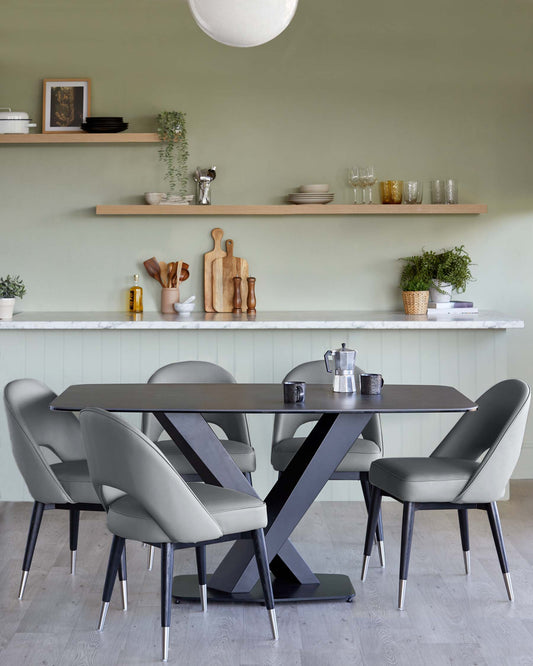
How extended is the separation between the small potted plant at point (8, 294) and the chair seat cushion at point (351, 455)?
1.70 meters

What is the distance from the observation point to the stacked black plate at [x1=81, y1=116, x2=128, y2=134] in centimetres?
493

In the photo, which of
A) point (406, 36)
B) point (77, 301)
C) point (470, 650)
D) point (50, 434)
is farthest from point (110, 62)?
point (470, 650)

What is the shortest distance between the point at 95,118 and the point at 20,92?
536 mm

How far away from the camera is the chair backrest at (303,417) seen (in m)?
3.94

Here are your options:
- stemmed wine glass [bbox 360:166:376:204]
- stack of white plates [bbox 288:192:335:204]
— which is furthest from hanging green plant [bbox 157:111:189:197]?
stemmed wine glass [bbox 360:166:376:204]

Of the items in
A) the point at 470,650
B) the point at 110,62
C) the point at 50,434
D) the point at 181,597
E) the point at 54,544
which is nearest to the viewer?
the point at 470,650

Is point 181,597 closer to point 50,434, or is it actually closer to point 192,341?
point 50,434

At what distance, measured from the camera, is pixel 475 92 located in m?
5.11

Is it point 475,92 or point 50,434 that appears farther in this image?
point 475,92

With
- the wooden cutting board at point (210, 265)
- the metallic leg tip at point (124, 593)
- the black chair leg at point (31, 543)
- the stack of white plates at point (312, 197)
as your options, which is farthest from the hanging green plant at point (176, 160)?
the metallic leg tip at point (124, 593)

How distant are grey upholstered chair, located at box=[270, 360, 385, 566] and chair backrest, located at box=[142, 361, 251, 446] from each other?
0.16m

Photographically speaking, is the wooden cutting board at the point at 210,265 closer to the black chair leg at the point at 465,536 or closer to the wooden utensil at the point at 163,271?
the wooden utensil at the point at 163,271

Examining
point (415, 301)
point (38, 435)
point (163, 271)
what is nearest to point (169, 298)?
point (163, 271)

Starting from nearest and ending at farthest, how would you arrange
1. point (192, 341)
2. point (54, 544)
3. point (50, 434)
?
point (50, 434) → point (54, 544) → point (192, 341)
